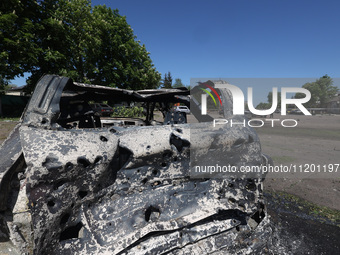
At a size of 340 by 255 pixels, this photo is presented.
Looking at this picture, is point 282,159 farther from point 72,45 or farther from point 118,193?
point 72,45

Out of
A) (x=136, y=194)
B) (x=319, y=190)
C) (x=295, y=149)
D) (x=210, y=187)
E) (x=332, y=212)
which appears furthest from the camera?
(x=295, y=149)

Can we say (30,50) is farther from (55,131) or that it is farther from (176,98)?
(55,131)

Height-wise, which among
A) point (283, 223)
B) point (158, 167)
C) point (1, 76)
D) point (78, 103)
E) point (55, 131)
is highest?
point (1, 76)

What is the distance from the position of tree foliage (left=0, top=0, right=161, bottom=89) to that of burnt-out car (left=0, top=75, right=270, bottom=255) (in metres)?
12.7

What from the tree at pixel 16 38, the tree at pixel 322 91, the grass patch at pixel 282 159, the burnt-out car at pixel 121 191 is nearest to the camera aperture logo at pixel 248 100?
the burnt-out car at pixel 121 191

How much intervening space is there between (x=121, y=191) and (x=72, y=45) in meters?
16.8

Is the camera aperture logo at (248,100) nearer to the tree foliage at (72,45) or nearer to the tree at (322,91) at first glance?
the tree foliage at (72,45)

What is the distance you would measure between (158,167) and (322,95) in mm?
58494

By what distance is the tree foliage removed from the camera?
11.1m

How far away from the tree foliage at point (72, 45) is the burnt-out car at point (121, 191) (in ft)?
41.8

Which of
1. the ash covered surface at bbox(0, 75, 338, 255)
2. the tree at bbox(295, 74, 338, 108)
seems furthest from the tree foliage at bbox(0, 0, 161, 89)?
the tree at bbox(295, 74, 338, 108)

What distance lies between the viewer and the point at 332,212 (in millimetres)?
2576

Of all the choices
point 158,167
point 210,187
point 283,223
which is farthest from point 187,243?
point 283,223

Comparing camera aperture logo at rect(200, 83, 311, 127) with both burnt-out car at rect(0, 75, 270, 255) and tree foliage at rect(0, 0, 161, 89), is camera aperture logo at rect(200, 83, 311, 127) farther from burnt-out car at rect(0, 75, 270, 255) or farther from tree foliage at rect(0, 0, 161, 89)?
tree foliage at rect(0, 0, 161, 89)
